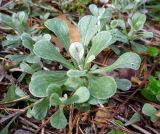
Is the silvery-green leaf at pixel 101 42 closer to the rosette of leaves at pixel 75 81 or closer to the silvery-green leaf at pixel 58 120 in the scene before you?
the rosette of leaves at pixel 75 81

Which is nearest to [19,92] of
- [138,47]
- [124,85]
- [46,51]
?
[46,51]

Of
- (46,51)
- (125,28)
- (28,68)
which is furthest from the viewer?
(125,28)

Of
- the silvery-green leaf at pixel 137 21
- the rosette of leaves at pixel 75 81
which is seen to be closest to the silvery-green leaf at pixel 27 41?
the rosette of leaves at pixel 75 81

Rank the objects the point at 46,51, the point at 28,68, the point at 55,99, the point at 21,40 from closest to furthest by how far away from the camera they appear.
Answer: the point at 55,99, the point at 46,51, the point at 28,68, the point at 21,40

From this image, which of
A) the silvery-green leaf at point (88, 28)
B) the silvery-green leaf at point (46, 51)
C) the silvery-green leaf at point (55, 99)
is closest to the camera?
the silvery-green leaf at point (55, 99)

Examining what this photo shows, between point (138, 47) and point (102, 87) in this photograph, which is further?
point (138, 47)

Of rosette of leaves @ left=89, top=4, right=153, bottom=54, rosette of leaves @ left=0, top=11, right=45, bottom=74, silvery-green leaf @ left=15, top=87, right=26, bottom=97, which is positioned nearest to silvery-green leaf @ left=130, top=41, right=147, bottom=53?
rosette of leaves @ left=89, top=4, right=153, bottom=54

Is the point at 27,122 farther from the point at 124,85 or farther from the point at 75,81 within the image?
the point at 124,85
